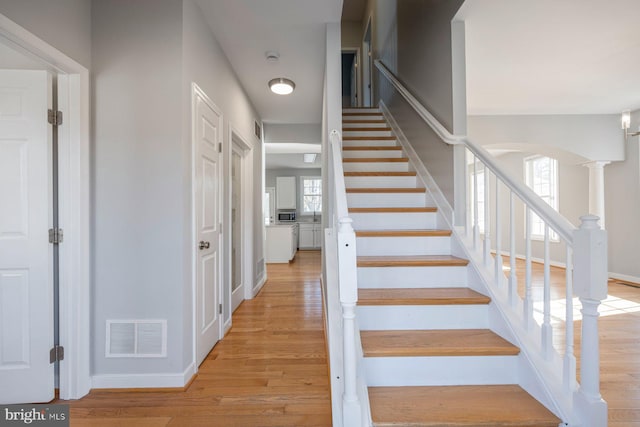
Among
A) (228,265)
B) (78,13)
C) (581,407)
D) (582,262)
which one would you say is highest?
(78,13)

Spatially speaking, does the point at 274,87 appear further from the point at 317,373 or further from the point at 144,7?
the point at 317,373

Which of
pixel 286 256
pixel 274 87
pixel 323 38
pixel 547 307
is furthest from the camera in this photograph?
pixel 286 256

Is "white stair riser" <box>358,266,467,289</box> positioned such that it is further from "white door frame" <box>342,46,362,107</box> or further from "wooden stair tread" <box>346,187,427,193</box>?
"white door frame" <box>342,46,362,107</box>

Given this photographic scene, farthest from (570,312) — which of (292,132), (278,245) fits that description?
(278,245)

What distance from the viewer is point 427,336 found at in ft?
5.64

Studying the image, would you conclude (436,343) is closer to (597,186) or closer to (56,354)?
(56,354)

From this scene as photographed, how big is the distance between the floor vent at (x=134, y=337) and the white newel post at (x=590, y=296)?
2.20m

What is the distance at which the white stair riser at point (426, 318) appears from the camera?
71.5 inches

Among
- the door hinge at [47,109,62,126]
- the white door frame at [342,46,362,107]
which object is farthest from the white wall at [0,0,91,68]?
the white door frame at [342,46,362,107]

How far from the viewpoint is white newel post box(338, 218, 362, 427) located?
1.22m

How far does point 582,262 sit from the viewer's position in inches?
49.2

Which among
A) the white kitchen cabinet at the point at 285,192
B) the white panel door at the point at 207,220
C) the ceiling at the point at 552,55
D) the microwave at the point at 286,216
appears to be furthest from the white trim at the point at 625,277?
the white kitchen cabinet at the point at 285,192

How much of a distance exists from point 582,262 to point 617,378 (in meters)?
1.36

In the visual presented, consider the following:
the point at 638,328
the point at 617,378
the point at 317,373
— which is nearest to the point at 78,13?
the point at 317,373
